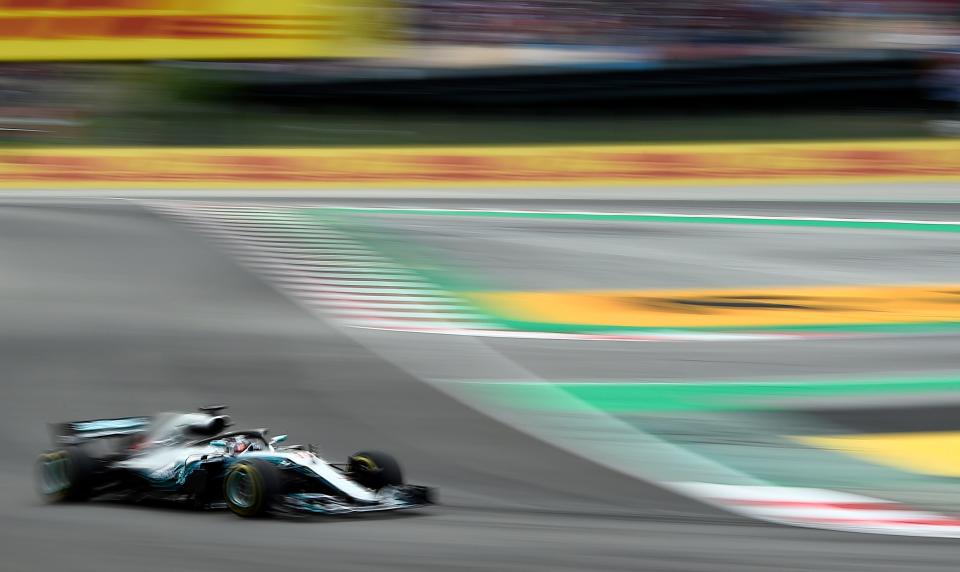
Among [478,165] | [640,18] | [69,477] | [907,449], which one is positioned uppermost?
[640,18]

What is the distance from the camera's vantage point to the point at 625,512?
184 inches

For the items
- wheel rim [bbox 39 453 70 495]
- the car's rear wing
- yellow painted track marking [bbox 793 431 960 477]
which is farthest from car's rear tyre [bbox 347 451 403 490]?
yellow painted track marking [bbox 793 431 960 477]

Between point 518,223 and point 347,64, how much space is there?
3887 millimetres

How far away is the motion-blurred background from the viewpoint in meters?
12.5

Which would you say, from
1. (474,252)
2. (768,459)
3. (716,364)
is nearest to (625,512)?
(768,459)

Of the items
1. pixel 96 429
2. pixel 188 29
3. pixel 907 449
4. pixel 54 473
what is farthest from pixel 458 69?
pixel 54 473

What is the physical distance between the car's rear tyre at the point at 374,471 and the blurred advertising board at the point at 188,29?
918cm

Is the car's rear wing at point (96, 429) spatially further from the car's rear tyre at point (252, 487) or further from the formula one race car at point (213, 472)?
the car's rear tyre at point (252, 487)

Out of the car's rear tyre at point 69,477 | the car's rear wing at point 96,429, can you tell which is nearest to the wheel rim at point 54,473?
the car's rear tyre at point 69,477

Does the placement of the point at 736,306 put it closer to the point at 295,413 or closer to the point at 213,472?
the point at 295,413

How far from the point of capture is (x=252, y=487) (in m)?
4.27

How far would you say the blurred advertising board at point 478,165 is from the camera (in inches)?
452

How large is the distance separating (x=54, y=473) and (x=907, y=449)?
12.9ft

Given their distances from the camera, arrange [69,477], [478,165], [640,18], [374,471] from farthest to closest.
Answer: [640,18] → [478,165] → [69,477] → [374,471]
